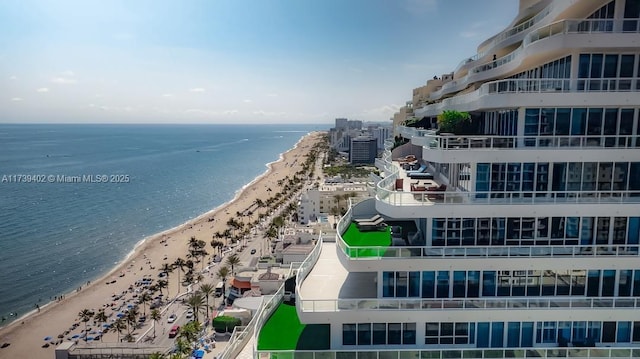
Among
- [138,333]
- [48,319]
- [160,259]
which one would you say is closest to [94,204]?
[160,259]

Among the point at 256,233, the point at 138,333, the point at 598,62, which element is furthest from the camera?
the point at 256,233

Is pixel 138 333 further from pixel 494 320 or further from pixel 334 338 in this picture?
pixel 494 320

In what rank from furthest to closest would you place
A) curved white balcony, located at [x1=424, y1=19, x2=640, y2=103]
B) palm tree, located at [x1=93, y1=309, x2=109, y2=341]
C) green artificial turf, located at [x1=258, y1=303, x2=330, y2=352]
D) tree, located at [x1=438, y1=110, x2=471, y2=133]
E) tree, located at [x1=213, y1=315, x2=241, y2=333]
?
1. palm tree, located at [x1=93, y1=309, x2=109, y2=341]
2. tree, located at [x1=213, y1=315, x2=241, y2=333]
3. tree, located at [x1=438, y1=110, x2=471, y2=133]
4. green artificial turf, located at [x1=258, y1=303, x2=330, y2=352]
5. curved white balcony, located at [x1=424, y1=19, x2=640, y2=103]

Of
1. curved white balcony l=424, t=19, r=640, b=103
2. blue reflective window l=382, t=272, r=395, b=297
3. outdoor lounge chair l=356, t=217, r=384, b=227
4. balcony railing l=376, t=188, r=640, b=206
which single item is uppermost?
curved white balcony l=424, t=19, r=640, b=103

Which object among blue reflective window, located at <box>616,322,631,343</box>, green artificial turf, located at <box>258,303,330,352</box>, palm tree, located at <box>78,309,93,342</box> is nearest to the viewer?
blue reflective window, located at <box>616,322,631,343</box>

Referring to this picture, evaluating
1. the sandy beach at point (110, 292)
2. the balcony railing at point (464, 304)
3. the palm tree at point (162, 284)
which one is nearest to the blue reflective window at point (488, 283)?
the balcony railing at point (464, 304)

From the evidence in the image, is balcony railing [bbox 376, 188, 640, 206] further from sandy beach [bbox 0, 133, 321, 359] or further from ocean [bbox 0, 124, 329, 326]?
ocean [bbox 0, 124, 329, 326]

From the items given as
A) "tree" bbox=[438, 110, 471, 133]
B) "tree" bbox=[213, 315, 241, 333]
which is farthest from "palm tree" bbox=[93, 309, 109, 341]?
"tree" bbox=[438, 110, 471, 133]

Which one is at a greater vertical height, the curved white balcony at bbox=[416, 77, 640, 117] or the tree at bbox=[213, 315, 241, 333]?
the curved white balcony at bbox=[416, 77, 640, 117]
